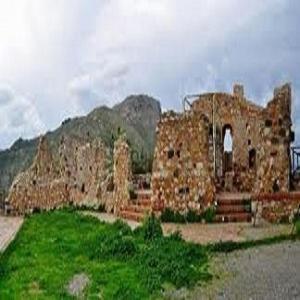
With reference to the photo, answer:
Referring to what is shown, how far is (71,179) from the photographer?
105 ft

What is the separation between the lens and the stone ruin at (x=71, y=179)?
2777 centimetres

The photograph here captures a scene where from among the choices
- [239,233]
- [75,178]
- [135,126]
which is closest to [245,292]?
[239,233]

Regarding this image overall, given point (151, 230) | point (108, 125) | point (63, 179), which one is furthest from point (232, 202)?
point (108, 125)

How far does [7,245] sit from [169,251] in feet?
16.1

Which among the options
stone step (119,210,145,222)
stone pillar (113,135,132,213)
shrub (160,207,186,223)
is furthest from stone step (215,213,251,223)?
stone pillar (113,135,132,213)

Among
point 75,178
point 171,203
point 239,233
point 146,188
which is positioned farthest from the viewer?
point 75,178

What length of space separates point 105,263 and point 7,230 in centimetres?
890

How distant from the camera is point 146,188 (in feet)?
93.4

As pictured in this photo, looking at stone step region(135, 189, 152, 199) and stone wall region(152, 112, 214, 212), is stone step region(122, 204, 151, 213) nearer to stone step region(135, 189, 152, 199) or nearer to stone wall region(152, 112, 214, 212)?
stone step region(135, 189, 152, 199)

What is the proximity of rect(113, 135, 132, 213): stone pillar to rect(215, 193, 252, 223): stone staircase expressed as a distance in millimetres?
4196

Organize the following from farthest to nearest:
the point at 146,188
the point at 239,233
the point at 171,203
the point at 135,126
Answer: the point at 135,126, the point at 146,188, the point at 171,203, the point at 239,233

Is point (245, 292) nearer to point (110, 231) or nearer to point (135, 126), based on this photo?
point (110, 231)

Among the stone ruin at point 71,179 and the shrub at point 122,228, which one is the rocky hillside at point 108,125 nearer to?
the stone ruin at point 71,179

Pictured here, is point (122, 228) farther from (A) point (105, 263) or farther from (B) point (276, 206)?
(A) point (105, 263)
